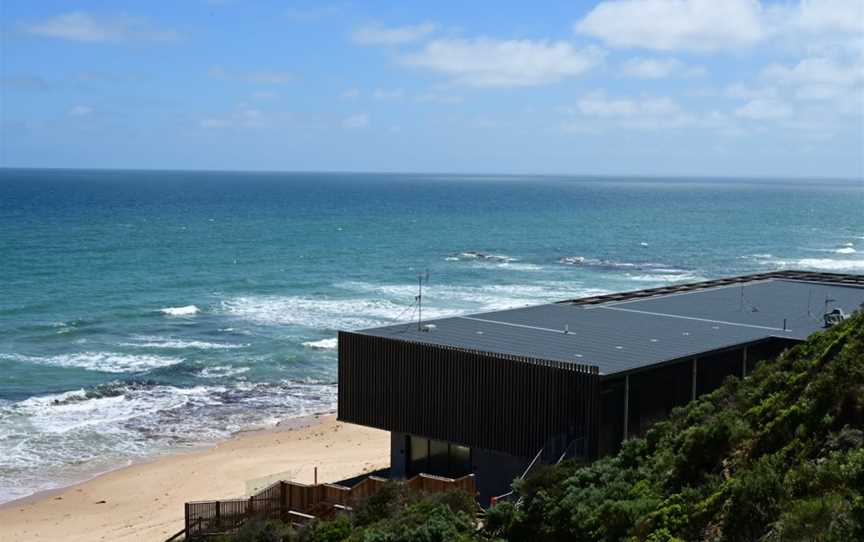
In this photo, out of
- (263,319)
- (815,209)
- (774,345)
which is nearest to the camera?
(774,345)

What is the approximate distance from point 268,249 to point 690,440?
290 feet

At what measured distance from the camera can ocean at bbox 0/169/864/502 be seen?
132 feet

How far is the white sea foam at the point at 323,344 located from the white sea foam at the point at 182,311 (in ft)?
42.2

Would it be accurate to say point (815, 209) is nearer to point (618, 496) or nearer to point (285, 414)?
point (285, 414)

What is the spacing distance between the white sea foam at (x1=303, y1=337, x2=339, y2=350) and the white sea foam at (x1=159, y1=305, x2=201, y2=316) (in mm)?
12870

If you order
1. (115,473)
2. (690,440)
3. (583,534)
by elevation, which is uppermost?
(690,440)

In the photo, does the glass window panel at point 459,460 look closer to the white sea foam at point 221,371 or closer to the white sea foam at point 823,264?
the white sea foam at point 221,371

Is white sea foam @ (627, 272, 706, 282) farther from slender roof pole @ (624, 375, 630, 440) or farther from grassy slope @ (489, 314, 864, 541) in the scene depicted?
grassy slope @ (489, 314, 864, 541)

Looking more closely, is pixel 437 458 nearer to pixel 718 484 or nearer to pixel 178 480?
pixel 178 480

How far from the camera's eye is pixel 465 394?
83.8 feet

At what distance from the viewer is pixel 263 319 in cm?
6084

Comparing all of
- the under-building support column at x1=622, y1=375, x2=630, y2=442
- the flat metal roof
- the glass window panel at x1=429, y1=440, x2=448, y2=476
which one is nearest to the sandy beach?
the glass window panel at x1=429, y1=440, x2=448, y2=476

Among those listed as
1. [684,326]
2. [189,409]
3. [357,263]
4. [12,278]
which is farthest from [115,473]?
[357,263]

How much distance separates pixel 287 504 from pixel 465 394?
16.5ft
